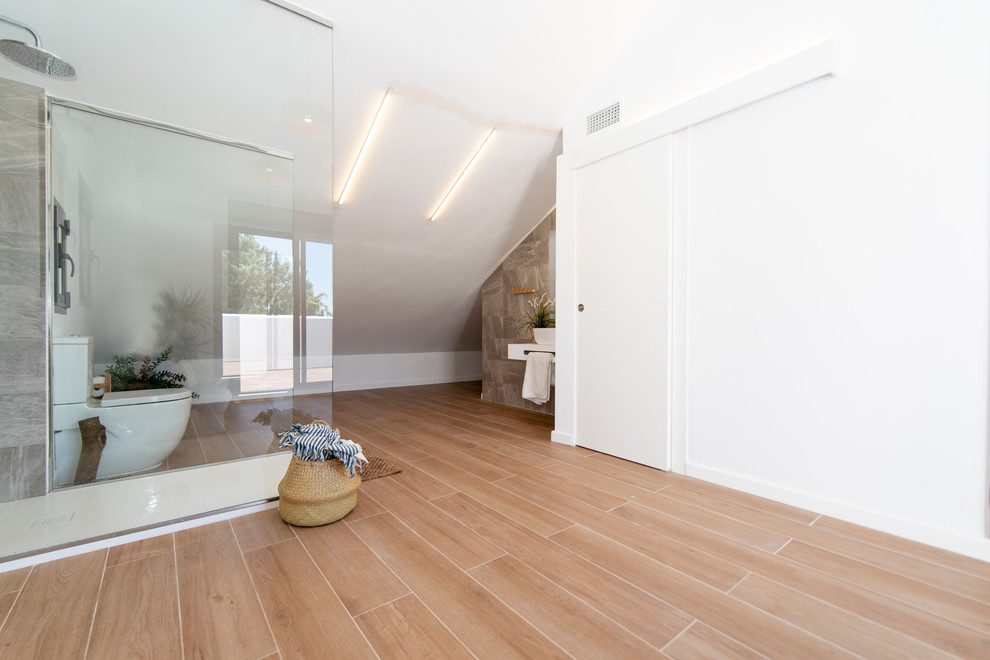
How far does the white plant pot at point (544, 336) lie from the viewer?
12.8ft

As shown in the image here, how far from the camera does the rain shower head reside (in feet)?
5.19

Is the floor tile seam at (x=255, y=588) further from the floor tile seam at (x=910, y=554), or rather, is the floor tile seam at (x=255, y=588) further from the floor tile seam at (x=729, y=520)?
the floor tile seam at (x=910, y=554)

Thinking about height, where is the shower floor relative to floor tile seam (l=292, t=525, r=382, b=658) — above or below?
above

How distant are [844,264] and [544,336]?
2348 millimetres

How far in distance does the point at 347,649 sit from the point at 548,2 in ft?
9.85

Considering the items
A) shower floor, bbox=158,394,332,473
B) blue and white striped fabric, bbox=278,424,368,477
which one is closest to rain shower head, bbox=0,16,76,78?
shower floor, bbox=158,394,332,473

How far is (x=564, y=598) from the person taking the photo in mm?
1292

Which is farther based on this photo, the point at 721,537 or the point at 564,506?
the point at 564,506

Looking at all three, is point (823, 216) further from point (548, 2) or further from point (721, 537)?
point (548, 2)

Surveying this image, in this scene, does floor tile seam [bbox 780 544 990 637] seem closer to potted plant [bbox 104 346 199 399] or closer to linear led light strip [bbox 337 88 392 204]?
potted plant [bbox 104 346 199 399]

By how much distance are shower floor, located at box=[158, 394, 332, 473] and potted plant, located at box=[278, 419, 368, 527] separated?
374mm

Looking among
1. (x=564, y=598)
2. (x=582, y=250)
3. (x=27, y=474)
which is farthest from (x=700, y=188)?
(x=27, y=474)

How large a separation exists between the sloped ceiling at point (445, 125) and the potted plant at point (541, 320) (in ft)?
→ 2.70

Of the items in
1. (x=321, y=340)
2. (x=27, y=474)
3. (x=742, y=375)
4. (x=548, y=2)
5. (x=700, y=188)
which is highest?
(x=548, y=2)
